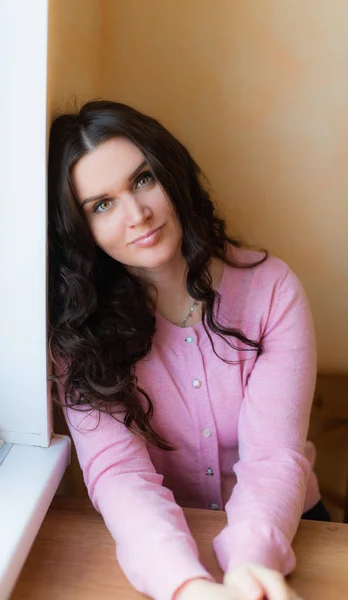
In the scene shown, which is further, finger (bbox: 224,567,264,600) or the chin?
the chin

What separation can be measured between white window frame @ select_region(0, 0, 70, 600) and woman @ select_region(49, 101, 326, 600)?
0.15 feet

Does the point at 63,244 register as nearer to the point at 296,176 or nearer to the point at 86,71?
the point at 86,71

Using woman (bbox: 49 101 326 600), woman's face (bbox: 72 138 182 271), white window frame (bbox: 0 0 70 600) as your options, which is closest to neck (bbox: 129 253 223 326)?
woman (bbox: 49 101 326 600)

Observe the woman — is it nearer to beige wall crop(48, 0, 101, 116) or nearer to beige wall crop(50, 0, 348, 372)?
beige wall crop(48, 0, 101, 116)

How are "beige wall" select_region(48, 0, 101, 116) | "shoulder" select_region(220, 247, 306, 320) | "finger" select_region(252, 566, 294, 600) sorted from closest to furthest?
"finger" select_region(252, 566, 294, 600)
"beige wall" select_region(48, 0, 101, 116)
"shoulder" select_region(220, 247, 306, 320)

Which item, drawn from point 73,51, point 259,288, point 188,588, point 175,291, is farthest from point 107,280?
point 188,588

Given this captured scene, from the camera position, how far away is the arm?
85cm

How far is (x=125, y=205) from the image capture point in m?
0.87

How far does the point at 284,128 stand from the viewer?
A: 3.81ft

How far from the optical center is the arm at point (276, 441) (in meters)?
0.85

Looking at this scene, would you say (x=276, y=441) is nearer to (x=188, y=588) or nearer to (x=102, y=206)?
(x=188, y=588)

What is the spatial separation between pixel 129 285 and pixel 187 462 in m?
0.32

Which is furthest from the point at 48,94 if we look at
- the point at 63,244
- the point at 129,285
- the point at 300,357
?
the point at 300,357

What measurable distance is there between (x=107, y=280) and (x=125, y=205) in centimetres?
18
